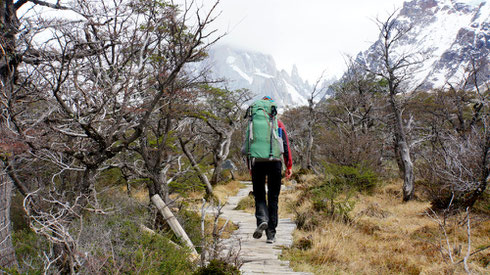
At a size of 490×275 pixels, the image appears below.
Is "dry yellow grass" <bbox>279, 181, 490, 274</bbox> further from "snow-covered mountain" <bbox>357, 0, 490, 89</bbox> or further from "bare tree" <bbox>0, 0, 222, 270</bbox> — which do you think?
"snow-covered mountain" <bbox>357, 0, 490, 89</bbox>

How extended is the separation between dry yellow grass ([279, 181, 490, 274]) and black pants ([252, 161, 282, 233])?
19.8 inches

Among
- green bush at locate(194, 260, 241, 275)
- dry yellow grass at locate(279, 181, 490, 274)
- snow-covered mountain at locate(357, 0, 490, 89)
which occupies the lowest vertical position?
dry yellow grass at locate(279, 181, 490, 274)

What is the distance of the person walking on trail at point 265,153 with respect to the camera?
376 centimetres

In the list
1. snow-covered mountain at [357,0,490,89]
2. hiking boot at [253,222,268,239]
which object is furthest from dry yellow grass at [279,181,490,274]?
snow-covered mountain at [357,0,490,89]

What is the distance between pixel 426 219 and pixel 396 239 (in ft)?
4.93

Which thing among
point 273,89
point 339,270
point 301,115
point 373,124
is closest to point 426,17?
point 273,89

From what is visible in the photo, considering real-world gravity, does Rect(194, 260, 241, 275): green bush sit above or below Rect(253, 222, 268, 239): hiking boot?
above

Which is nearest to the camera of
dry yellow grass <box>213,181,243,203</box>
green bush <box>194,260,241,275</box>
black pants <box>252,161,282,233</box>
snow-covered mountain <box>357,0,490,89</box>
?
green bush <box>194,260,241,275</box>

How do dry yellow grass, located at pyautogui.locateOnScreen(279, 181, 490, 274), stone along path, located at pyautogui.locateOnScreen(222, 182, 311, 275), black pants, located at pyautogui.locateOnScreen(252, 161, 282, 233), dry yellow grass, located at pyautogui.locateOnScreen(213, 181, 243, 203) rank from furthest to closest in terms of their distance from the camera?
dry yellow grass, located at pyautogui.locateOnScreen(213, 181, 243, 203) < black pants, located at pyautogui.locateOnScreen(252, 161, 282, 233) < dry yellow grass, located at pyautogui.locateOnScreen(279, 181, 490, 274) < stone along path, located at pyautogui.locateOnScreen(222, 182, 311, 275)

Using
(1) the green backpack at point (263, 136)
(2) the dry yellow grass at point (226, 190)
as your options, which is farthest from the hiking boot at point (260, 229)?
(2) the dry yellow grass at point (226, 190)

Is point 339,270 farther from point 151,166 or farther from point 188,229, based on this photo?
point 151,166

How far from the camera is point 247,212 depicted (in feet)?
28.3

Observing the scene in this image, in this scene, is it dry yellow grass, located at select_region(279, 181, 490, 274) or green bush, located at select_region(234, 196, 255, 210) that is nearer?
dry yellow grass, located at select_region(279, 181, 490, 274)

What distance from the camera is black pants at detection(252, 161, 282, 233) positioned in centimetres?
387
